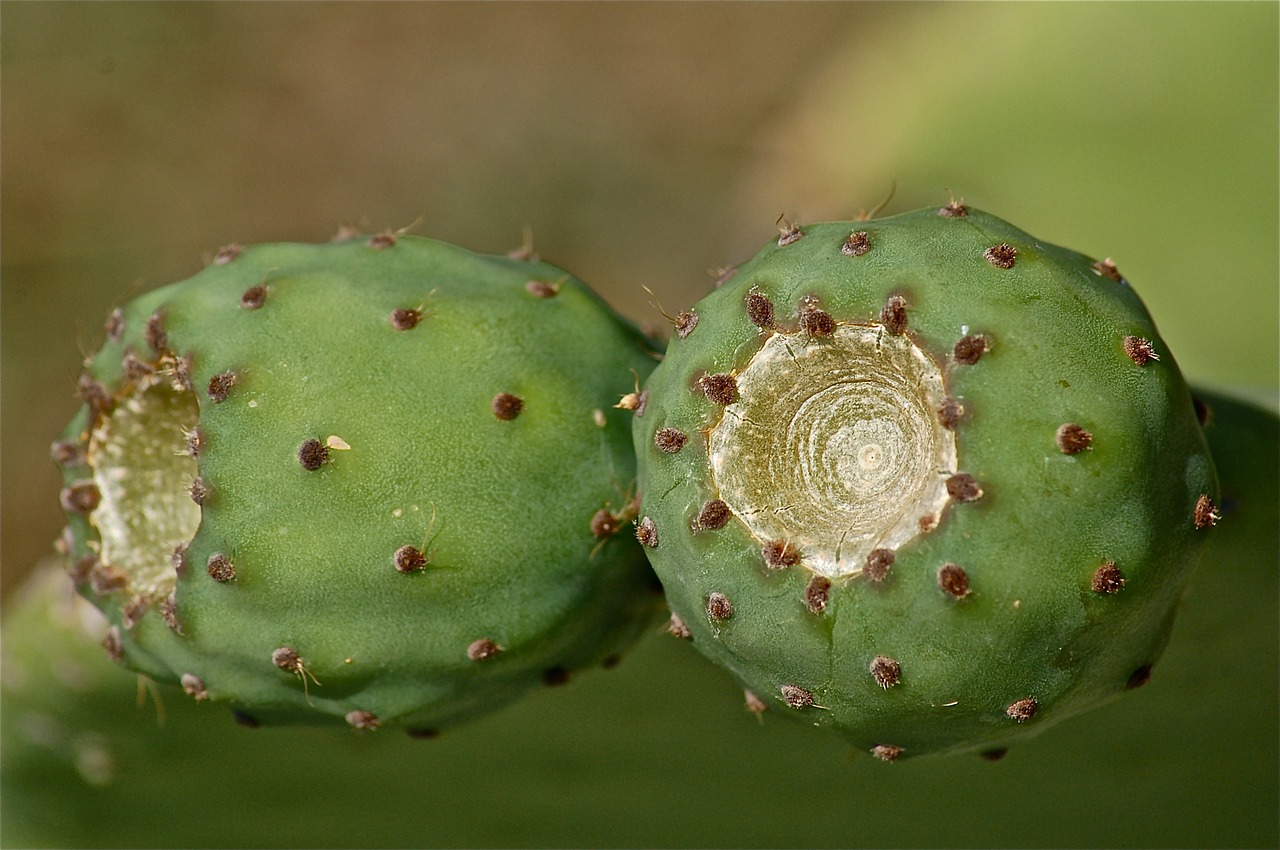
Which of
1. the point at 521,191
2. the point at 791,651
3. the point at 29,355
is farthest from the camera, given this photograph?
the point at 521,191

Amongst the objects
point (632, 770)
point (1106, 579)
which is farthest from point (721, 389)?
point (632, 770)

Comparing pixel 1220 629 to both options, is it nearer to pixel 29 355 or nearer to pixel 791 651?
A: pixel 791 651

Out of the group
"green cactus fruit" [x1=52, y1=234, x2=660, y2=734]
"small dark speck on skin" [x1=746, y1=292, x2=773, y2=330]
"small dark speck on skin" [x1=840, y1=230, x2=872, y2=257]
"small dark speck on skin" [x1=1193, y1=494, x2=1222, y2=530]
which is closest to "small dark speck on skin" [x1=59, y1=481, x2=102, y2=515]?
"green cactus fruit" [x1=52, y1=234, x2=660, y2=734]

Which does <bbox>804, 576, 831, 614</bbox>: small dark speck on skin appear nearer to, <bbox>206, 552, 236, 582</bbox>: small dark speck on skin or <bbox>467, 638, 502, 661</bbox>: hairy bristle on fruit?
<bbox>467, 638, 502, 661</bbox>: hairy bristle on fruit

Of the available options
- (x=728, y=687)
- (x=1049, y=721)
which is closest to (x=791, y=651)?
(x=1049, y=721)

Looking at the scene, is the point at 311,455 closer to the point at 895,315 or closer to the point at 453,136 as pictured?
the point at 895,315

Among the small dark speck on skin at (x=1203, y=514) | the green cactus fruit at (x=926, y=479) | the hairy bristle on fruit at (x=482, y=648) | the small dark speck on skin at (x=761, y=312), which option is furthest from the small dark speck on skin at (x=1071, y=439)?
the hairy bristle on fruit at (x=482, y=648)
